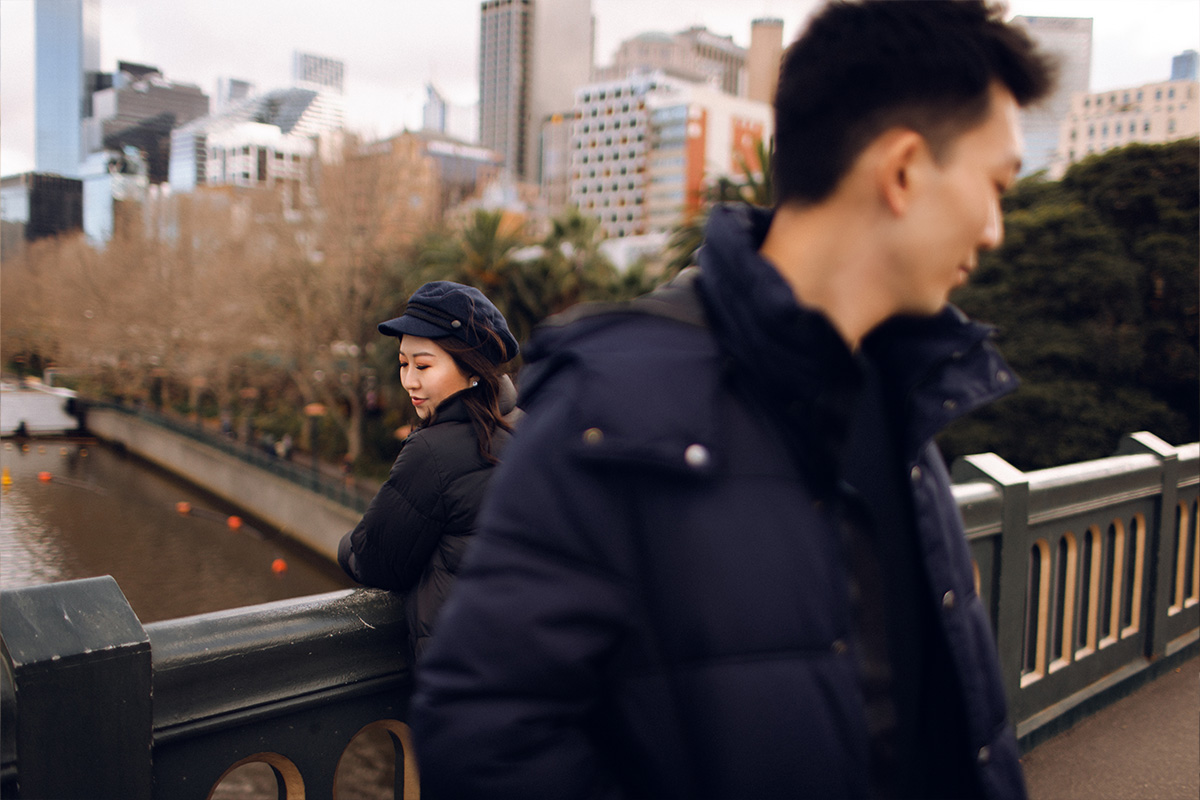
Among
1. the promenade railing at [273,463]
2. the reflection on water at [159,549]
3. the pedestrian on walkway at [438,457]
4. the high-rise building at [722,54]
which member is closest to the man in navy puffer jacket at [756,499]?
the pedestrian on walkway at [438,457]

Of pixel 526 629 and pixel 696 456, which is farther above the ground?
pixel 696 456

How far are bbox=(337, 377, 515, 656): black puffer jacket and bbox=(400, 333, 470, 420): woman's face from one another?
240 mm

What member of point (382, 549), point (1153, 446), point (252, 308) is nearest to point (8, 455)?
point (382, 549)

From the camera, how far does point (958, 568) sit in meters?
1.28

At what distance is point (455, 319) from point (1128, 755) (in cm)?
299

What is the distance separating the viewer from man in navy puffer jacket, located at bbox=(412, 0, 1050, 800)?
3.22 feet

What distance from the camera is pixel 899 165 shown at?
1.08 meters

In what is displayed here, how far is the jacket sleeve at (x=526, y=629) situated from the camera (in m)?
0.97

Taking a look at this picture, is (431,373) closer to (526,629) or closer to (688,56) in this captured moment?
(526,629)

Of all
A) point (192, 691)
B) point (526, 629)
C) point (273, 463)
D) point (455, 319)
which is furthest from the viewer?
point (273, 463)

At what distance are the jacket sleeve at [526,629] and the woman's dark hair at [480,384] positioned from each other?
1.34 m

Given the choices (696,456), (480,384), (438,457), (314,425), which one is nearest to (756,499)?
(696,456)

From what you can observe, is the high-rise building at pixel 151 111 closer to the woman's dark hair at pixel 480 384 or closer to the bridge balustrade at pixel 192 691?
the woman's dark hair at pixel 480 384

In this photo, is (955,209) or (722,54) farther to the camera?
(722,54)
